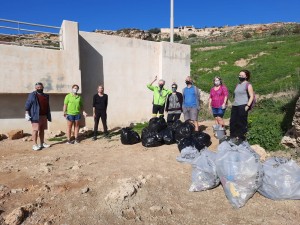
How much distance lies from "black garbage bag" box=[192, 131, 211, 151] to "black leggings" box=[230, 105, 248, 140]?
67 cm

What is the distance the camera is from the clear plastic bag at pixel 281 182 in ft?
12.8

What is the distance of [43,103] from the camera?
6707 millimetres

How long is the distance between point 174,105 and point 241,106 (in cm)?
220

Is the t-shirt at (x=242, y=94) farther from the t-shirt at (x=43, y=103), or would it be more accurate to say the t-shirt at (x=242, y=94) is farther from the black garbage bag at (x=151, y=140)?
the t-shirt at (x=43, y=103)

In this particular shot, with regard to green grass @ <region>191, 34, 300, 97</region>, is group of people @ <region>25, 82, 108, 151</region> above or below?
below

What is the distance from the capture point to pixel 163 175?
4.90 m

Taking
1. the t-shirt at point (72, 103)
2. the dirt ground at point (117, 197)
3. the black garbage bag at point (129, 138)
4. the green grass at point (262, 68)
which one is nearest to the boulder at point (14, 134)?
the t-shirt at point (72, 103)

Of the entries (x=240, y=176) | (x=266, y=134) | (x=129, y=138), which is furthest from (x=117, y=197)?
(x=266, y=134)

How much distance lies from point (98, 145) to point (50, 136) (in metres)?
2.06

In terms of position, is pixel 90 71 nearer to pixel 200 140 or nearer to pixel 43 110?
pixel 43 110

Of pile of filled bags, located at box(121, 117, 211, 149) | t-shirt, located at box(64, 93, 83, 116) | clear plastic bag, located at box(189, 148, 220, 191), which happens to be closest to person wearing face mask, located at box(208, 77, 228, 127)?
pile of filled bags, located at box(121, 117, 211, 149)

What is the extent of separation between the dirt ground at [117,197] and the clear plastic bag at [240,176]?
0.42 feet

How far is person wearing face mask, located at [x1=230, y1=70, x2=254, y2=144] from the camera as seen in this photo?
536cm

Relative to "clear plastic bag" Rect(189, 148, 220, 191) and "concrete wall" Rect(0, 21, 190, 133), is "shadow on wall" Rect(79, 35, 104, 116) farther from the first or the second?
"clear plastic bag" Rect(189, 148, 220, 191)
